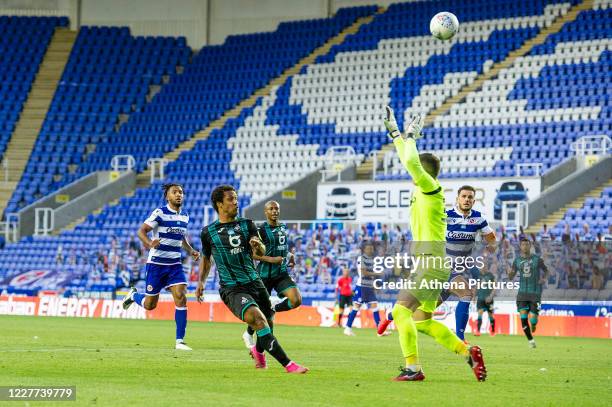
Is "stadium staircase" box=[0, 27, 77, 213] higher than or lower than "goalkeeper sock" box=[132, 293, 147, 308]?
higher

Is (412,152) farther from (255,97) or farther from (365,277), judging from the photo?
(255,97)

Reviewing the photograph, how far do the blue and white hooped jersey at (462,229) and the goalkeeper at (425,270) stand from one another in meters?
5.00

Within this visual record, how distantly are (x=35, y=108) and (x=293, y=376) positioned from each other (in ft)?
131

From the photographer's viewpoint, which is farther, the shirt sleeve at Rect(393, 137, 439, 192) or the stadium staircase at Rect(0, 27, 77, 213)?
the stadium staircase at Rect(0, 27, 77, 213)

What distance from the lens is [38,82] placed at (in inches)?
2000

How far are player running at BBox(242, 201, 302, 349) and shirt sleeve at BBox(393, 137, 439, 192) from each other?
5.31m

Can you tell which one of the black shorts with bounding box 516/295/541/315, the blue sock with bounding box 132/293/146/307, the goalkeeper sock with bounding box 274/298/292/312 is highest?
the goalkeeper sock with bounding box 274/298/292/312

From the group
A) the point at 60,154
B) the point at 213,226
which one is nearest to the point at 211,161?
the point at 60,154

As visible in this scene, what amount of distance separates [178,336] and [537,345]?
7423mm

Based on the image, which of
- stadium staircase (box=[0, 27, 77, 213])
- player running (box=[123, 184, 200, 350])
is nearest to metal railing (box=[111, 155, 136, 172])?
stadium staircase (box=[0, 27, 77, 213])

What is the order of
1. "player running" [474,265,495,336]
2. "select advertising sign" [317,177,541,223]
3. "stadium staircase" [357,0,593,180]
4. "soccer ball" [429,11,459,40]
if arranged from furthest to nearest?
"stadium staircase" [357,0,593,180] < "select advertising sign" [317,177,541,223] < "player running" [474,265,495,336] < "soccer ball" [429,11,459,40]

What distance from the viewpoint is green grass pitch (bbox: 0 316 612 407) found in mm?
10000

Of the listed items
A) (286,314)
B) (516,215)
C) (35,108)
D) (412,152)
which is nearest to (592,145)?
(516,215)

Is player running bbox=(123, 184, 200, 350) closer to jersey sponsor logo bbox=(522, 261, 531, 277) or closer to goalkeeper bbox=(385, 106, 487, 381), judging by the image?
goalkeeper bbox=(385, 106, 487, 381)
